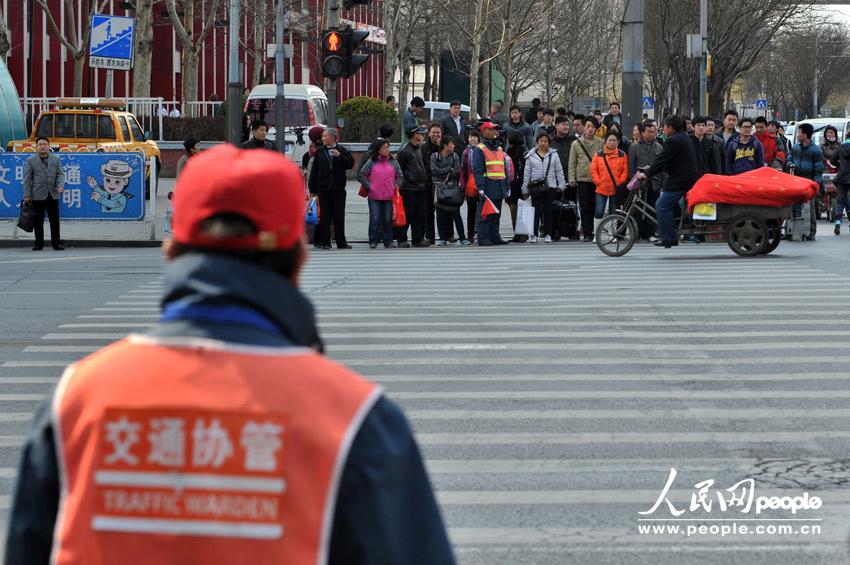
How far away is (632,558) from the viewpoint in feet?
19.6

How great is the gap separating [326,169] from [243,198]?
19711mm

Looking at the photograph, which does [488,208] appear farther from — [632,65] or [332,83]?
[632,65]

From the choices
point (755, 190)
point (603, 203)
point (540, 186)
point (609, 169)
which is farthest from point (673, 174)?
point (540, 186)

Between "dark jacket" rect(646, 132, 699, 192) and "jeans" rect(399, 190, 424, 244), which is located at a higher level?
"dark jacket" rect(646, 132, 699, 192)

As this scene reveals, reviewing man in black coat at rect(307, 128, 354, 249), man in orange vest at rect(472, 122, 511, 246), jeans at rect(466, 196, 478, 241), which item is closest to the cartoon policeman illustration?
man in black coat at rect(307, 128, 354, 249)

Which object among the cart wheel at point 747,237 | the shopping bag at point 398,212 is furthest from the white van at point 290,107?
the cart wheel at point 747,237

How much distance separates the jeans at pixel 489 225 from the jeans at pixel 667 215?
3042 millimetres

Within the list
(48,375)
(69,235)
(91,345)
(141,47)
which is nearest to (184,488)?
(48,375)

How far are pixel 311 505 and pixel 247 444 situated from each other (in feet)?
0.40

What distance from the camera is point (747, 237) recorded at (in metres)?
19.6

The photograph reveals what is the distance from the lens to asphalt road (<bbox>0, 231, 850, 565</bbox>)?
6.55m

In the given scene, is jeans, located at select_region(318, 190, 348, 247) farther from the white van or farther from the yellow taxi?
the white van

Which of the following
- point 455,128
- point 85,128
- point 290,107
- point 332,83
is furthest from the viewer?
point 290,107

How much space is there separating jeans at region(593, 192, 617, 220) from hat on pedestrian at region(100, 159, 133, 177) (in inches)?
277
